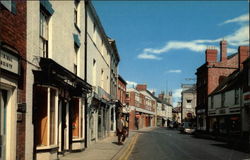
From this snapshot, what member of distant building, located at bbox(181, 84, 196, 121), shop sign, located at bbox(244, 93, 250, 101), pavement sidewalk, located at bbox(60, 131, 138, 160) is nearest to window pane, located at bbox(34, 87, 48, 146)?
pavement sidewalk, located at bbox(60, 131, 138, 160)

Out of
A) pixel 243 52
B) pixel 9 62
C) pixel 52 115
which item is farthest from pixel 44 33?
pixel 243 52

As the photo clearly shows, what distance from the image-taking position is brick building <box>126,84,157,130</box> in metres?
70.3

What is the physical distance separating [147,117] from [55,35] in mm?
76947

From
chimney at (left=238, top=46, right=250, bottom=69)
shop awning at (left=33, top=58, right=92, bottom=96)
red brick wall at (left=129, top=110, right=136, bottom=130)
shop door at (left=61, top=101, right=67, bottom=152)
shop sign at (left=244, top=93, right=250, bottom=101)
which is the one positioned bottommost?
red brick wall at (left=129, top=110, right=136, bottom=130)

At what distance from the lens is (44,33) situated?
1305 centimetres

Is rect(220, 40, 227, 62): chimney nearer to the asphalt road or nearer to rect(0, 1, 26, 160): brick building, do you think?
the asphalt road

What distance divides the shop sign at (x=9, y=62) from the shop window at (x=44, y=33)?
286 centimetres

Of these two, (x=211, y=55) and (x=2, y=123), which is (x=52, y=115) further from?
(x=211, y=55)

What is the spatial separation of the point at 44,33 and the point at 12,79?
12.4ft

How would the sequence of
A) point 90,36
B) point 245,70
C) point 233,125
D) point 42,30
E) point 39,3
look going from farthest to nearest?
point 233,125
point 245,70
point 90,36
point 42,30
point 39,3

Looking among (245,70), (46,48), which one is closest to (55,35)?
(46,48)

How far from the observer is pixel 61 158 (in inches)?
578

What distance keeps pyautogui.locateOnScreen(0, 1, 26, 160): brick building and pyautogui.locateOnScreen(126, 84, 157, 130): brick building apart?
162 ft

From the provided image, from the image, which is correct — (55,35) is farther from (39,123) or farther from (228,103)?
(228,103)
